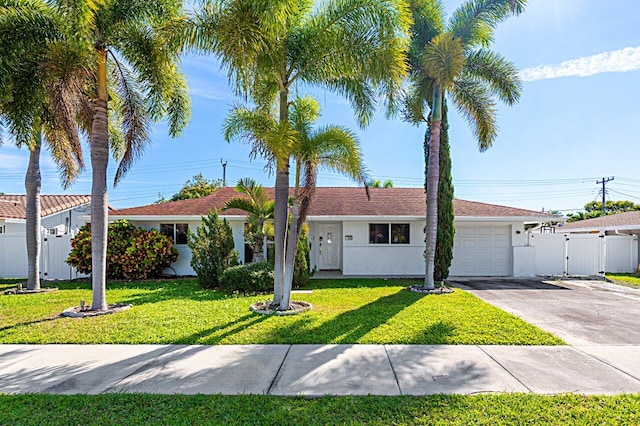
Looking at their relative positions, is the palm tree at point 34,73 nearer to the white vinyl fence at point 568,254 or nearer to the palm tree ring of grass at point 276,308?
the palm tree ring of grass at point 276,308

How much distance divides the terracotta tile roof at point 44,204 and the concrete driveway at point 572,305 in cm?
2001

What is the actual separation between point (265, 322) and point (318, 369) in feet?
8.70

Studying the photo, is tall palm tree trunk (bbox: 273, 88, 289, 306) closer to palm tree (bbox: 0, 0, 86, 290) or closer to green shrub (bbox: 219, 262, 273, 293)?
green shrub (bbox: 219, 262, 273, 293)

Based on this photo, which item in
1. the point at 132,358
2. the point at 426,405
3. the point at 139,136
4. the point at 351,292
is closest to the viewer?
the point at 426,405

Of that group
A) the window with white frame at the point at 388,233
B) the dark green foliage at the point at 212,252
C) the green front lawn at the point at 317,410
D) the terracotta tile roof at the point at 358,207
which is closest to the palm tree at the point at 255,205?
the dark green foliage at the point at 212,252

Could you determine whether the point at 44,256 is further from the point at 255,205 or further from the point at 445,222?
the point at 445,222

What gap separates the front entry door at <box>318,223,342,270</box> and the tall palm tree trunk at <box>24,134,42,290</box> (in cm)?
1014

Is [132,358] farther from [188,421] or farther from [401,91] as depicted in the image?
[401,91]

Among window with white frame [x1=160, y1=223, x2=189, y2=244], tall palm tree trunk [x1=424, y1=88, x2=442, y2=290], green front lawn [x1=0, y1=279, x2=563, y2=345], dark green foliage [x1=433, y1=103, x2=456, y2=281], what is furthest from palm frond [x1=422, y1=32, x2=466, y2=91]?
window with white frame [x1=160, y1=223, x2=189, y2=244]

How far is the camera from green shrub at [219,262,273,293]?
415 inches

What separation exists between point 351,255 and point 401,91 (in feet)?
25.1

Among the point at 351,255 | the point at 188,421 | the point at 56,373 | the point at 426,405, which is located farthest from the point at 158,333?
the point at 351,255

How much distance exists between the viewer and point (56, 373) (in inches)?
188

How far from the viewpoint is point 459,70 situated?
9.83 m
